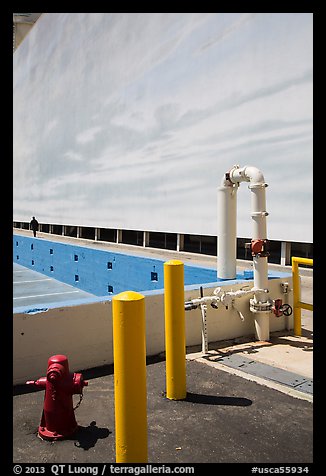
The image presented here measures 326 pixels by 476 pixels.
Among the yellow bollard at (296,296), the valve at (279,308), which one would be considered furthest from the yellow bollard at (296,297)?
the valve at (279,308)

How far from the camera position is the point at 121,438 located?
9.39 ft

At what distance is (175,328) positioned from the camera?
169 inches

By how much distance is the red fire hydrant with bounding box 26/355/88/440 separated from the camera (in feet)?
11.6

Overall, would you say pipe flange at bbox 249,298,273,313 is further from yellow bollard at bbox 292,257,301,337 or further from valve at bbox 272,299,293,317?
yellow bollard at bbox 292,257,301,337

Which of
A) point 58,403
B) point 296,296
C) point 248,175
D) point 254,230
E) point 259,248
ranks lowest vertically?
point 58,403

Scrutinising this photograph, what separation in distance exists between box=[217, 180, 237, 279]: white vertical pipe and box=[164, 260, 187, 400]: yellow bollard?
3607mm

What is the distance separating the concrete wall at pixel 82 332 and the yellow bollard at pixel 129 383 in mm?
2099

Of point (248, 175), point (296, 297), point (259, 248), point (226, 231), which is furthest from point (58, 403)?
point (226, 231)

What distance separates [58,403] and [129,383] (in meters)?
1.04

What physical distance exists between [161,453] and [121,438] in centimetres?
62

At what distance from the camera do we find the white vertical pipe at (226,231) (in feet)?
25.0

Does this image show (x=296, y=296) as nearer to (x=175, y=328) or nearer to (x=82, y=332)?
(x=175, y=328)
